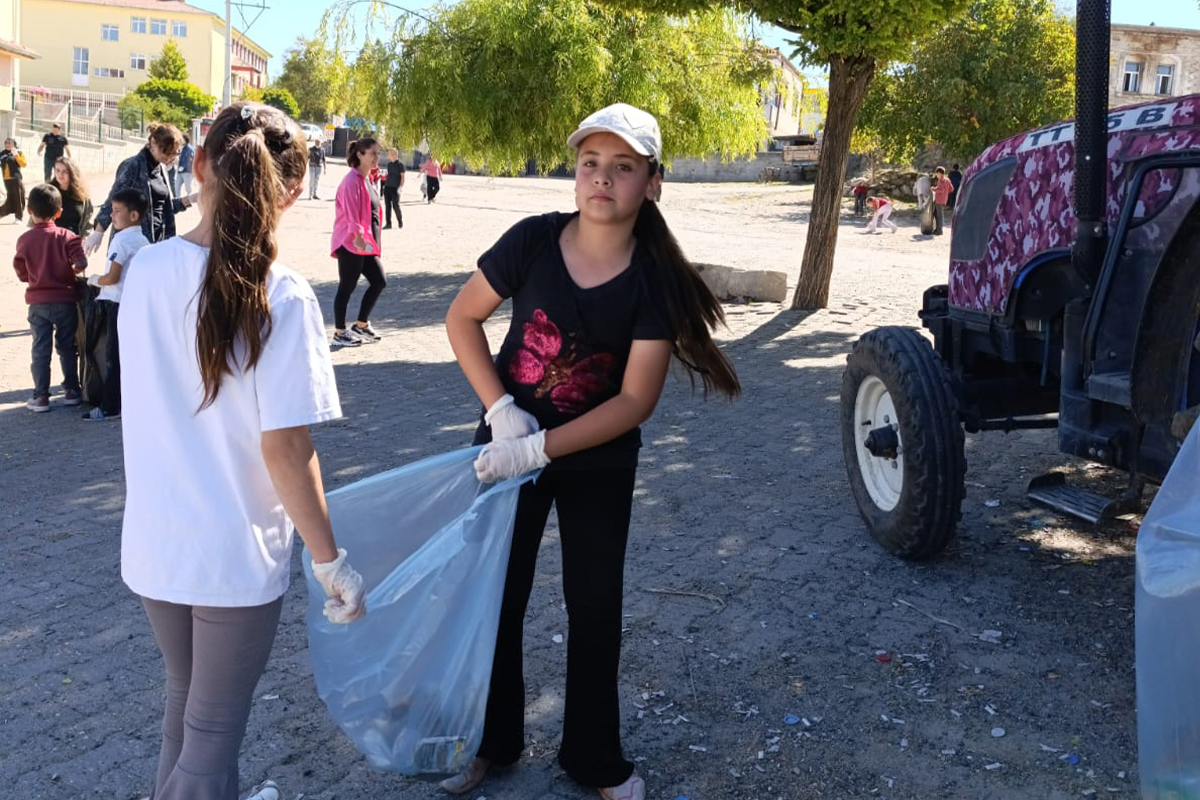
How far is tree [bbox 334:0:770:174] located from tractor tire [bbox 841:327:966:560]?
9184 mm

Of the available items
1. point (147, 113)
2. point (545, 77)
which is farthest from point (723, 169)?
point (545, 77)

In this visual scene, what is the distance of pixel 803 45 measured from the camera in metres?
11.6

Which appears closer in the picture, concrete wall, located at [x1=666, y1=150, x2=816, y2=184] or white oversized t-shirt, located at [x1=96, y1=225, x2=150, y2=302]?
white oversized t-shirt, located at [x1=96, y1=225, x2=150, y2=302]

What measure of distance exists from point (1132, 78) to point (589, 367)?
64.0 metres

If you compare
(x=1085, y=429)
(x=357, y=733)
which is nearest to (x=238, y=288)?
(x=357, y=733)

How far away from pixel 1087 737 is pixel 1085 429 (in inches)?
46.7

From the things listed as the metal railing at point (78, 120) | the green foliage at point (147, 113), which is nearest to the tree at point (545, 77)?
the metal railing at point (78, 120)

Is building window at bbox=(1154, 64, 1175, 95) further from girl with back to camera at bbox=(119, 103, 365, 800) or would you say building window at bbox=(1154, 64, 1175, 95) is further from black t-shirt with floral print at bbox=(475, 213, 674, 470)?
girl with back to camera at bbox=(119, 103, 365, 800)

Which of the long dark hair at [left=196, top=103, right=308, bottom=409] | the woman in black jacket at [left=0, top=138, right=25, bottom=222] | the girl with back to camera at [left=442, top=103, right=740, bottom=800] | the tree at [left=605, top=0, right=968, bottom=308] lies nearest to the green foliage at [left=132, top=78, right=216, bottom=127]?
the woman in black jacket at [left=0, top=138, right=25, bottom=222]

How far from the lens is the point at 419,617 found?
3.05m

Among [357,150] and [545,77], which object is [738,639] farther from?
[545,77]

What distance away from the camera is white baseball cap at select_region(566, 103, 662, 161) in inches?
121

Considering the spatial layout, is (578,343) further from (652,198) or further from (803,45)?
(803,45)

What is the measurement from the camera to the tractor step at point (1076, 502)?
4746 mm
